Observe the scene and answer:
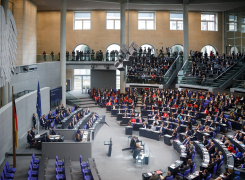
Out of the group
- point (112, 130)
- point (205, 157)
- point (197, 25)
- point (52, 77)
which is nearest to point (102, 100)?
point (52, 77)

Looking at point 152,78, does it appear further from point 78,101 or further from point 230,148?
point 230,148

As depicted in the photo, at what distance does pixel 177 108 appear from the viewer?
22141mm

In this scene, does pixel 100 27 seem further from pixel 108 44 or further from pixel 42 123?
pixel 42 123

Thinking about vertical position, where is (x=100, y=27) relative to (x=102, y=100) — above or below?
above

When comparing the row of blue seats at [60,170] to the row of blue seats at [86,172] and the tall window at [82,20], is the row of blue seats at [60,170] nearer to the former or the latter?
the row of blue seats at [86,172]

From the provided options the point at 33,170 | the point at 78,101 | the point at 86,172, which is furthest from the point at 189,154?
the point at 78,101

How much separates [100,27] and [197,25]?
1344 cm

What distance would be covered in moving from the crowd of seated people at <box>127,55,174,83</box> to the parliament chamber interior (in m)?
0.11

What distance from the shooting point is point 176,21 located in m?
37.2

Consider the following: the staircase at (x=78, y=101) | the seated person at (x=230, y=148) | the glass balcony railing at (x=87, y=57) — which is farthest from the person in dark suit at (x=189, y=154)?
the glass balcony railing at (x=87, y=57)

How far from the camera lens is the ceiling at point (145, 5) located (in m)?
30.4

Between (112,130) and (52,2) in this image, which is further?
(52,2)

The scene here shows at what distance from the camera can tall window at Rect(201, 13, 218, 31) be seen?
3753 cm

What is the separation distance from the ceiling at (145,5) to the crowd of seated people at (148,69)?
6.65 m
